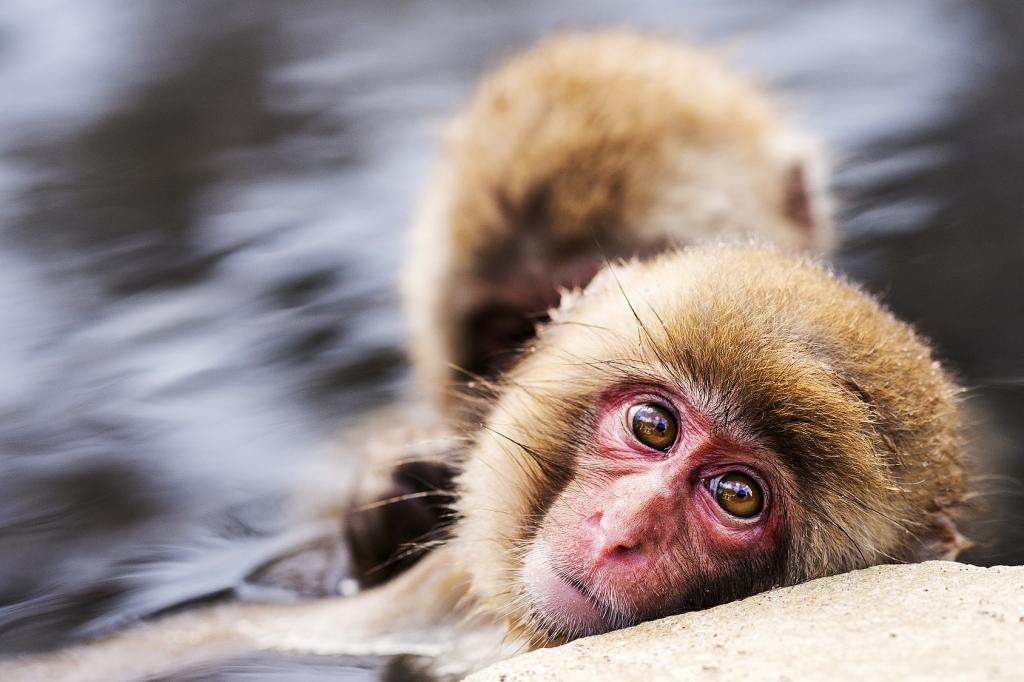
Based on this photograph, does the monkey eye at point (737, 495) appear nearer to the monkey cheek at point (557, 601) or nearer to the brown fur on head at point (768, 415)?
the brown fur on head at point (768, 415)

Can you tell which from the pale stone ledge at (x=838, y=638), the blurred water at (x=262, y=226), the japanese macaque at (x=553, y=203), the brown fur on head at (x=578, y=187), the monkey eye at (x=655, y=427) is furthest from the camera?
the blurred water at (x=262, y=226)

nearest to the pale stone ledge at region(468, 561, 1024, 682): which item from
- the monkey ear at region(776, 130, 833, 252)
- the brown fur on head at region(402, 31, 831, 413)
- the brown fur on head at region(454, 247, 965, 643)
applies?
the brown fur on head at region(454, 247, 965, 643)

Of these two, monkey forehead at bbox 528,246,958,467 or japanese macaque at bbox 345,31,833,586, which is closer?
monkey forehead at bbox 528,246,958,467

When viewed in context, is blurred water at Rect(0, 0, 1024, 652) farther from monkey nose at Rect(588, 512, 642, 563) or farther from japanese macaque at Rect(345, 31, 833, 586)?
monkey nose at Rect(588, 512, 642, 563)

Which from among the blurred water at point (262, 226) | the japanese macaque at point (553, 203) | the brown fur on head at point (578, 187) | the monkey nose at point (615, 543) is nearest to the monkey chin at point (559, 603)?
the monkey nose at point (615, 543)

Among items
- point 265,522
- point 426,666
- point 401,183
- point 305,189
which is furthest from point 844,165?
point 426,666

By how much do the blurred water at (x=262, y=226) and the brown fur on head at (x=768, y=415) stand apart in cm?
85

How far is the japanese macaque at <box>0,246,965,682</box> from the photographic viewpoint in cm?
255

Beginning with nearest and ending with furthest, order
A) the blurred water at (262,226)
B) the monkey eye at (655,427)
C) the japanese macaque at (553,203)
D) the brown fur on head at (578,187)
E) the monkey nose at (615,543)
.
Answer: the monkey nose at (615,543)
the monkey eye at (655,427)
the japanese macaque at (553,203)
the brown fur on head at (578,187)
the blurred water at (262,226)

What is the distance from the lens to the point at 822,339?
263 cm

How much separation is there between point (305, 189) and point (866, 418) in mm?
4568

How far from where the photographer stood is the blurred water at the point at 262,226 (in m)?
4.32

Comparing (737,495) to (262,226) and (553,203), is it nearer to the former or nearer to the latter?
(553,203)

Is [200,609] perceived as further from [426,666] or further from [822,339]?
[822,339]
